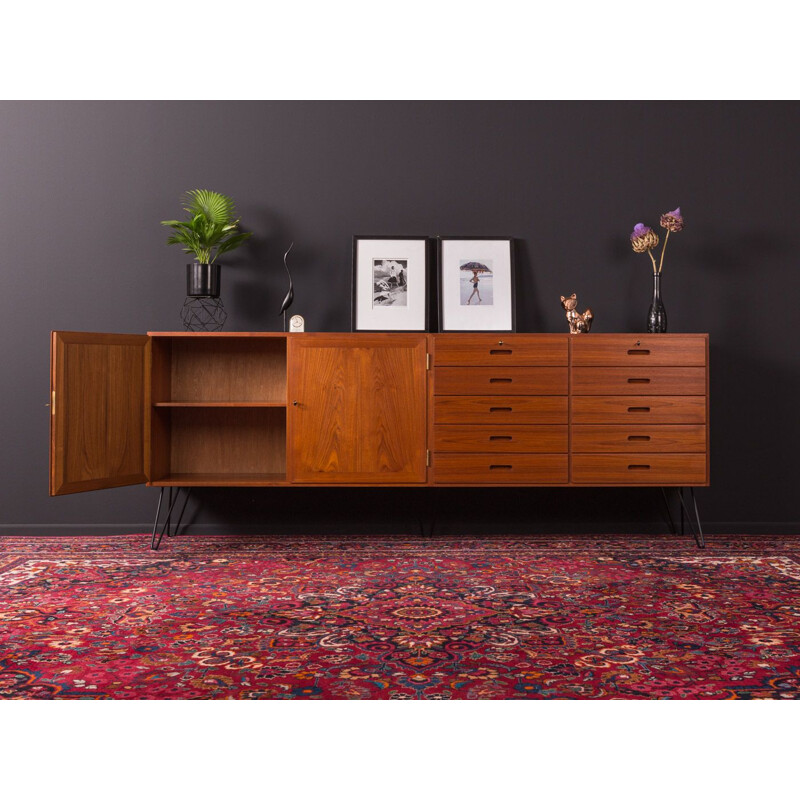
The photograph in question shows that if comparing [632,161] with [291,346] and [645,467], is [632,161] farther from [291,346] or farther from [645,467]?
[291,346]

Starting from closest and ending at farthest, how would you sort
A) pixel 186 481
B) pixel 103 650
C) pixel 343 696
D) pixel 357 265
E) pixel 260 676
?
1. pixel 343 696
2. pixel 260 676
3. pixel 103 650
4. pixel 186 481
5. pixel 357 265

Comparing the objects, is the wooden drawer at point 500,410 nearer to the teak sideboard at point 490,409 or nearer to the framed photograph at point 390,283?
the teak sideboard at point 490,409

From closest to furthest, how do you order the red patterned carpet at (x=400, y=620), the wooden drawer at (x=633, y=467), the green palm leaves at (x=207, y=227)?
the red patterned carpet at (x=400, y=620), the wooden drawer at (x=633, y=467), the green palm leaves at (x=207, y=227)

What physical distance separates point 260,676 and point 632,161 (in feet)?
11.3

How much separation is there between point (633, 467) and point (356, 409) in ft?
4.59

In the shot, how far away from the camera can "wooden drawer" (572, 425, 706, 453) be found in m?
3.73

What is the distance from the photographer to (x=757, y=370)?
420cm

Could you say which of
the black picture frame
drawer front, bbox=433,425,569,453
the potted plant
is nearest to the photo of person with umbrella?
the black picture frame

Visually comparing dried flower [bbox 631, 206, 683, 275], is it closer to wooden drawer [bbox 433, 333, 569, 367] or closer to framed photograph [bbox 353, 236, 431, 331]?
wooden drawer [bbox 433, 333, 569, 367]

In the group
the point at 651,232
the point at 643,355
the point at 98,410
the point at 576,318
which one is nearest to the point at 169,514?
the point at 98,410

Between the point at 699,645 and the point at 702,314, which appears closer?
the point at 699,645

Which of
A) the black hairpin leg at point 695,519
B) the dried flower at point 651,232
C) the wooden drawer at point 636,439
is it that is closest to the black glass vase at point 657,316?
the dried flower at point 651,232

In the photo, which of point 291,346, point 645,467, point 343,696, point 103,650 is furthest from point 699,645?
point 291,346

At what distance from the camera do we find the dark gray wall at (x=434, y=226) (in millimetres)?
4184
